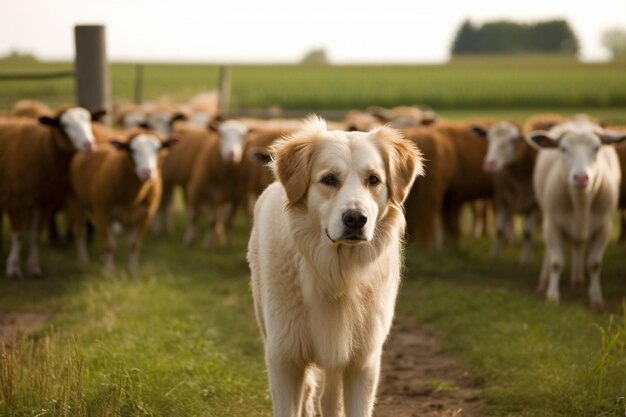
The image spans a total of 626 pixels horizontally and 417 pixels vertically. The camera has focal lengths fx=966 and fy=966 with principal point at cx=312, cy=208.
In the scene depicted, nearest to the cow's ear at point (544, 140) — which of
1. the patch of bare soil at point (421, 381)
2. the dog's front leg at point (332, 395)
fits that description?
the patch of bare soil at point (421, 381)

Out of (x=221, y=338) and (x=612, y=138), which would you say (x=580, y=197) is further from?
(x=221, y=338)

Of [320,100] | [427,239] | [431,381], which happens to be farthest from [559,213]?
[320,100]

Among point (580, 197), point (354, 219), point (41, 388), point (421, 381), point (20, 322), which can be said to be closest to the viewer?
point (354, 219)

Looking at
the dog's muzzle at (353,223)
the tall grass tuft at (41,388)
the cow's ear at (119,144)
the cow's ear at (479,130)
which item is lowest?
the tall grass tuft at (41,388)

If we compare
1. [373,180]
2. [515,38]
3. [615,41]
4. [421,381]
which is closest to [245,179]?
[421,381]

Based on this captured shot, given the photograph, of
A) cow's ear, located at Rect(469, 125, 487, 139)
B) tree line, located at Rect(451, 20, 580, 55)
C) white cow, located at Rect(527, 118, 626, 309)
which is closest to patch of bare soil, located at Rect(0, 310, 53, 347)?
white cow, located at Rect(527, 118, 626, 309)

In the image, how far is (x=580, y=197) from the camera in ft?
32.7

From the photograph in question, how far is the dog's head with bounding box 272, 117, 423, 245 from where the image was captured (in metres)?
4.81

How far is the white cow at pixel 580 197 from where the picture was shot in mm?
9844

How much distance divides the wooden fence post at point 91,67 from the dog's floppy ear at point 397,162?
8.17 m

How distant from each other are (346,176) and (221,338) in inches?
153

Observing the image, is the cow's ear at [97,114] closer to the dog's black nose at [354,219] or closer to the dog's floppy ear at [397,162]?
the dog's floppy ear at [397,162]

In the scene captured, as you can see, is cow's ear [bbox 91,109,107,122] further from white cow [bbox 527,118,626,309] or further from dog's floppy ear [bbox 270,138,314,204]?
dog's floppy ear [bbox 270,138,314,204]

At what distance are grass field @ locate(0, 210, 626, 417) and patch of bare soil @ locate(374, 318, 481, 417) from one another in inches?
5.5
